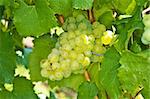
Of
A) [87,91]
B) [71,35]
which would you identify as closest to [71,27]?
[71,35]

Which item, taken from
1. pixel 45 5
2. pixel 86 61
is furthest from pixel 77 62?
pixel 45 5

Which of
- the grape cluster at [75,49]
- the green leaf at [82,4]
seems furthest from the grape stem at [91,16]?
the green leaf at [82,4]

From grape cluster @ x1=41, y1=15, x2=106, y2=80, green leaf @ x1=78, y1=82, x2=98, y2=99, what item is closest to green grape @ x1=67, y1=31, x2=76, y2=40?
grape cluster @ x1=41, y1=15, x2=106, y2=80

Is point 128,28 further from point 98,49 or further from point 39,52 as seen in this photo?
point 39,52

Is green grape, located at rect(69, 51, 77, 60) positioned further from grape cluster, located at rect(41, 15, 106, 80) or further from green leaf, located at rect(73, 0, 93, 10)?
green leaf, located at rect(73, 0, 93, 10)

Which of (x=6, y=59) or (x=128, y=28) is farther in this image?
(x=6, y=59)

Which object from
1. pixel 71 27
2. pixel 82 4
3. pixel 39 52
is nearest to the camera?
pixel 82 4

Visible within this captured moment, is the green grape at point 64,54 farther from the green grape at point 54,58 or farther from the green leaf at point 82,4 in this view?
the green leaf at point 82,4
